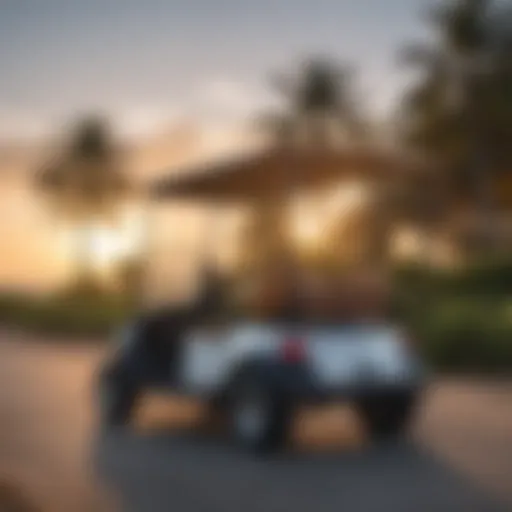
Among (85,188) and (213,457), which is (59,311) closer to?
(85,188)

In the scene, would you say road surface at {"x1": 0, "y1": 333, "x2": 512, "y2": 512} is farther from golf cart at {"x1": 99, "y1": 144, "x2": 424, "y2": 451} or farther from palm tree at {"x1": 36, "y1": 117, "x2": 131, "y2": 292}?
palm tree at {"x1": 36, "y1": 117, "x2": 131, "y2": 292}

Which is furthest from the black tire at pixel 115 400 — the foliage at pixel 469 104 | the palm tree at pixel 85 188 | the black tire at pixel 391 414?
the foliage at pixel 469 104

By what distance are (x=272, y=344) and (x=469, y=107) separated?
0.89 m

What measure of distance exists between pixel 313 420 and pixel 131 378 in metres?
0.59

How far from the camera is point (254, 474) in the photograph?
9.38 ft

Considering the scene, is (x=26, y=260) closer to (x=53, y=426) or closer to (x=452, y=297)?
(x=53, y=426)

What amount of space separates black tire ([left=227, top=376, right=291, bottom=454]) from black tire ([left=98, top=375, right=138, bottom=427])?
367 millimetres

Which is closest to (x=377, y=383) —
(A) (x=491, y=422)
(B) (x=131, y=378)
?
(A) (x=491, y=422)

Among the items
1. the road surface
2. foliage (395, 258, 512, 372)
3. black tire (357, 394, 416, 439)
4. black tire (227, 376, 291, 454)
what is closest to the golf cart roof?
foliage (395, 258, 512, 372)

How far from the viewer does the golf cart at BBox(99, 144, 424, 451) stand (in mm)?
2285

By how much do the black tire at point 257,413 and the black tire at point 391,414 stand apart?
274 mm

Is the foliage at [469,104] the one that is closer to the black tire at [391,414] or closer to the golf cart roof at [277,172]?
the golf cart roof at [277,172]

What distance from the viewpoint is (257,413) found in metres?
3.21

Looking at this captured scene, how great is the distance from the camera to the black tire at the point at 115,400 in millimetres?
2627
